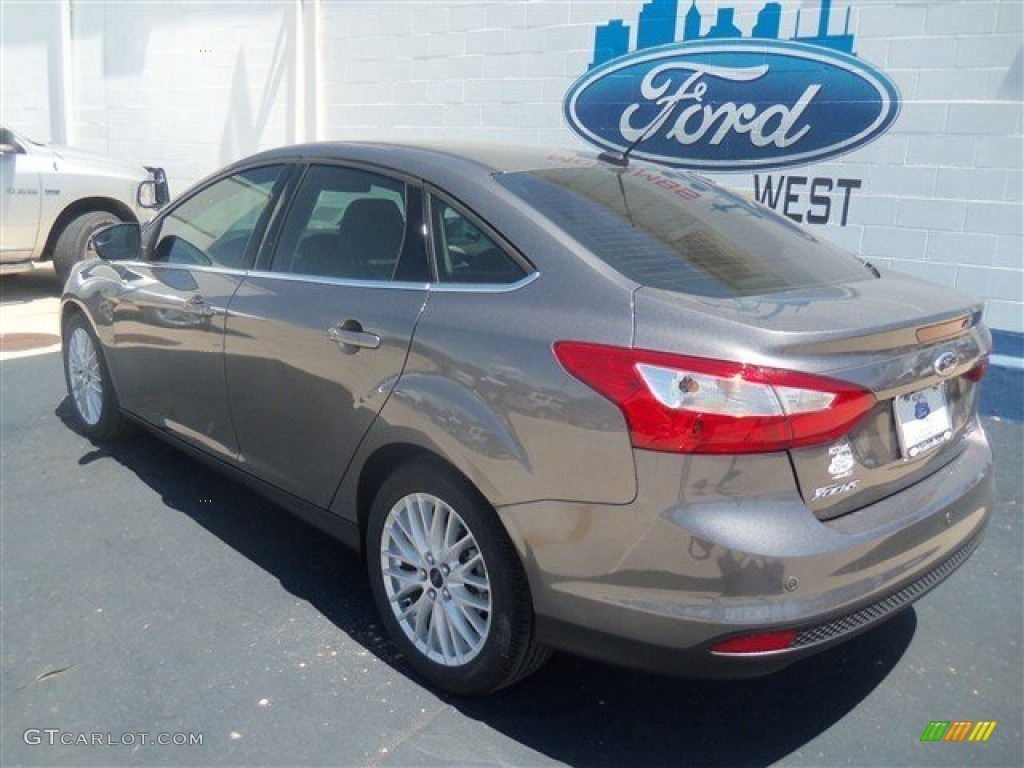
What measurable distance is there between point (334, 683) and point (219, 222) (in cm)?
212

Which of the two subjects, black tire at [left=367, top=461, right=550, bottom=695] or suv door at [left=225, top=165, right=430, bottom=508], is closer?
black tire at [left=367, top=461, right=550, bottom=695]

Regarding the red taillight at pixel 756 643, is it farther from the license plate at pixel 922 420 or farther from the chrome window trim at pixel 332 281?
the chrome window trim at pixel 332 281

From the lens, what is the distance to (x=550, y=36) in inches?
295

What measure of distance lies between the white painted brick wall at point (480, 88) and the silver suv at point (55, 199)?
1.41 m

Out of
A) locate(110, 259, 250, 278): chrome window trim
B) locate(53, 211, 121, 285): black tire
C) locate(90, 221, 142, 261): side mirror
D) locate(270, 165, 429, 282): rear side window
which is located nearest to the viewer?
locate(270, 165, 429, 282): rear side window

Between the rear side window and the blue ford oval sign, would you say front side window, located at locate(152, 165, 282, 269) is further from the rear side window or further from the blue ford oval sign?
the blue ford oval sign

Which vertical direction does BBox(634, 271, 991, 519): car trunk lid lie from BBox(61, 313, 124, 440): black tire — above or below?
above

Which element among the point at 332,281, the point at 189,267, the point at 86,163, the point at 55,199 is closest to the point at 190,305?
the point at 189,267

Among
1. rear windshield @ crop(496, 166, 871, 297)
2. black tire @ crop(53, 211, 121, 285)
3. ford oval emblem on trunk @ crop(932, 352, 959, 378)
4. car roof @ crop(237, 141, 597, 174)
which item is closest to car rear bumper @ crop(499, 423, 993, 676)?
ford oval emblem on trunk @ crop(932, 352, 959, 378)

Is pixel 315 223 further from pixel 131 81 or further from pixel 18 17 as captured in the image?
pixel 18 17

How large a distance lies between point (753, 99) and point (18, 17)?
34.3 feet

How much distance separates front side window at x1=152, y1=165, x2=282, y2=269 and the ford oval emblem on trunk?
255 cm

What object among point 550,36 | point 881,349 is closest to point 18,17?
point 550,36

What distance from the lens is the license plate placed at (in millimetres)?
2686
